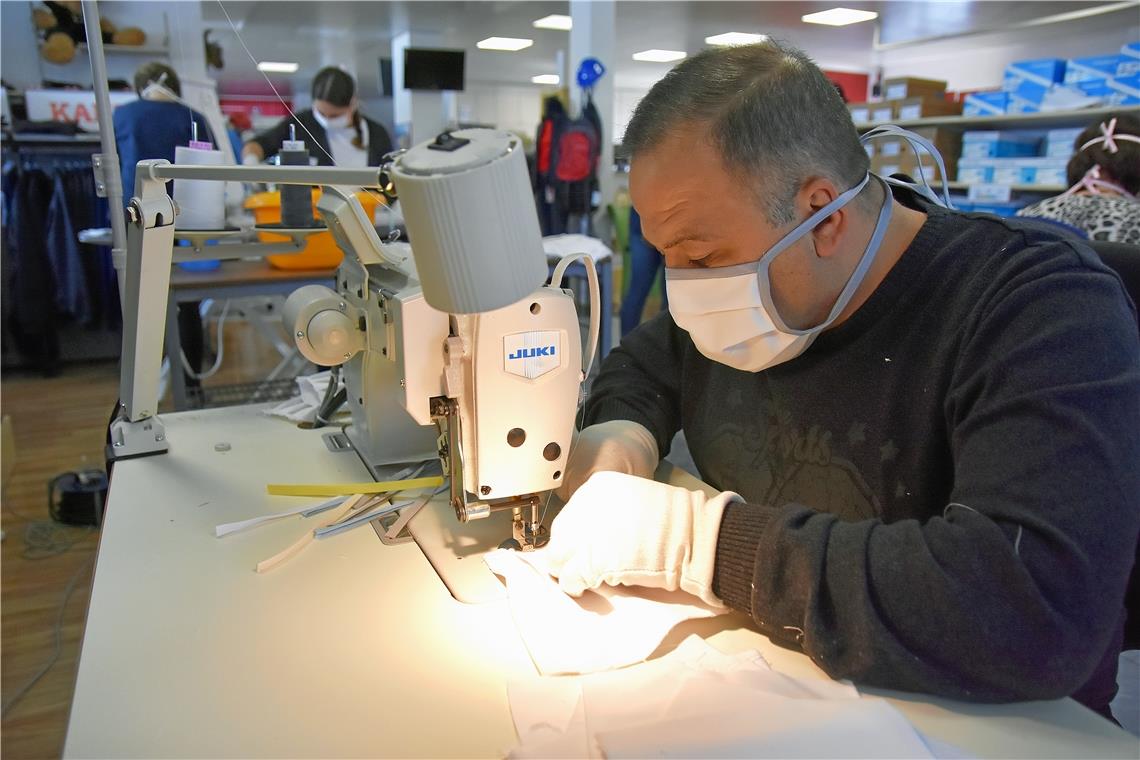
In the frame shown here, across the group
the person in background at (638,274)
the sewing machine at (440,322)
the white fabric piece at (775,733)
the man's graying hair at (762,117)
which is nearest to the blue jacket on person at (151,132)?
the sewing machine at (440,322)

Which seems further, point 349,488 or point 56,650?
point 56,650

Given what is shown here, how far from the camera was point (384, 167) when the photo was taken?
0.70 m

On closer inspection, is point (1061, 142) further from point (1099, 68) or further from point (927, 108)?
point (927, 108)

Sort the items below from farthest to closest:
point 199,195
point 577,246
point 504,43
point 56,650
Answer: point 504,43, point 577,246, point 56,650, point 199,195

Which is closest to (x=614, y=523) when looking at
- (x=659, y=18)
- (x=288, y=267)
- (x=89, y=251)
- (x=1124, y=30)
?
(x=288, y=267)

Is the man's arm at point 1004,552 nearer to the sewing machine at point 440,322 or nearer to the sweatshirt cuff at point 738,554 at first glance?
the sweatshirt cuff at point 738,554

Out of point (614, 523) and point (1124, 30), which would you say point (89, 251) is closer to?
point (614, 523)

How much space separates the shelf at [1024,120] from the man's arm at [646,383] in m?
2.96

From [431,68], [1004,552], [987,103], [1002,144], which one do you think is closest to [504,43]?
[431,68]

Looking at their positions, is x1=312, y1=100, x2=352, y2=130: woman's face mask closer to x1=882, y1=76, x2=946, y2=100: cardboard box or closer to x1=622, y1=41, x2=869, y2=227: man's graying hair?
x1=622, y1=41, x2=869, y2=227: man's graying hair

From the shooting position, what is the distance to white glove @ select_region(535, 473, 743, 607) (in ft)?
2.80

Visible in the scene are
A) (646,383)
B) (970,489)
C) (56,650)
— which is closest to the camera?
(970,489)

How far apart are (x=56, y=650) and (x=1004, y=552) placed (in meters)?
2.26

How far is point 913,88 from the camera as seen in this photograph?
17.7ft
